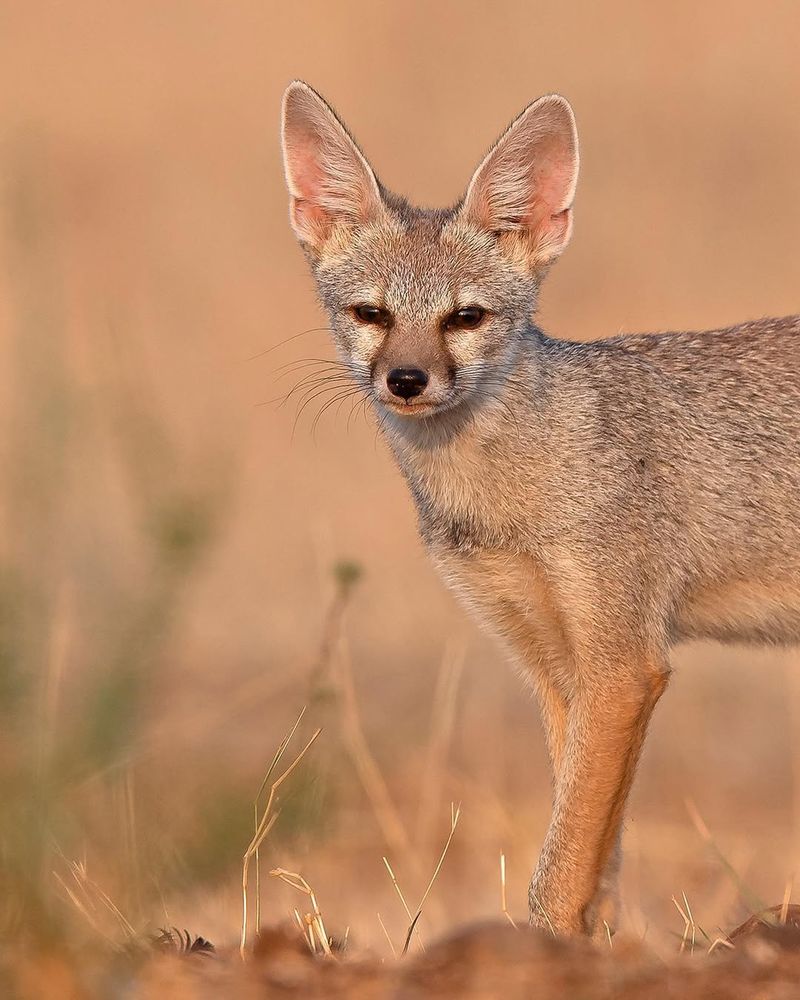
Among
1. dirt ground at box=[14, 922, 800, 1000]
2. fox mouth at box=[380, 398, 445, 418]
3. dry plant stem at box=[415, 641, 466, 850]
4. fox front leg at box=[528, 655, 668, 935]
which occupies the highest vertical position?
fox mouth at box=[380, 398, 445, 418]

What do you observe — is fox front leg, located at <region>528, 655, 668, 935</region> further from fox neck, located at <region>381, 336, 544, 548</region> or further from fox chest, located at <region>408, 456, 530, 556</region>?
fox neck, located at <region>381, 336, 544, 548</region>

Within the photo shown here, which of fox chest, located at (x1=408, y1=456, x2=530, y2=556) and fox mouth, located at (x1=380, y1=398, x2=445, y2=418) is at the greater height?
fox mouth, located at (x1=380, y1=398, x2=445, y2=418)

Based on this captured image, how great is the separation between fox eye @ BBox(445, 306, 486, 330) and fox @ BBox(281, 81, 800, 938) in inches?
0.5

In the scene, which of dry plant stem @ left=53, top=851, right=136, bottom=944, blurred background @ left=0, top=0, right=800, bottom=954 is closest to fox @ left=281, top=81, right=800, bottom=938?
blurred background @ left=0, top=0, right=800, bottom=954

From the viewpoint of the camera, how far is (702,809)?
33.3ft

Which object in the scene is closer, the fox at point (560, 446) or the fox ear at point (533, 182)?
the fox at point (560, 446)

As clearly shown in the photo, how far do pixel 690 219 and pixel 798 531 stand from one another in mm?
15514

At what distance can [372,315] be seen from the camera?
6430 mm

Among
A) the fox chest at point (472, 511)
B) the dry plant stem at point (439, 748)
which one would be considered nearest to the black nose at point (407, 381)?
the fox chest at point (472, 511)

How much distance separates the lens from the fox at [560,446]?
19.5 ft

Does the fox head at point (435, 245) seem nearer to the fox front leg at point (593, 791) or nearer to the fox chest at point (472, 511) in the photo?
the fox chest at point (472, 511)

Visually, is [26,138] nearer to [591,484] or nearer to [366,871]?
[591,484]

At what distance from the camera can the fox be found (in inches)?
234

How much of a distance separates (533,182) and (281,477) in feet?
30.5
